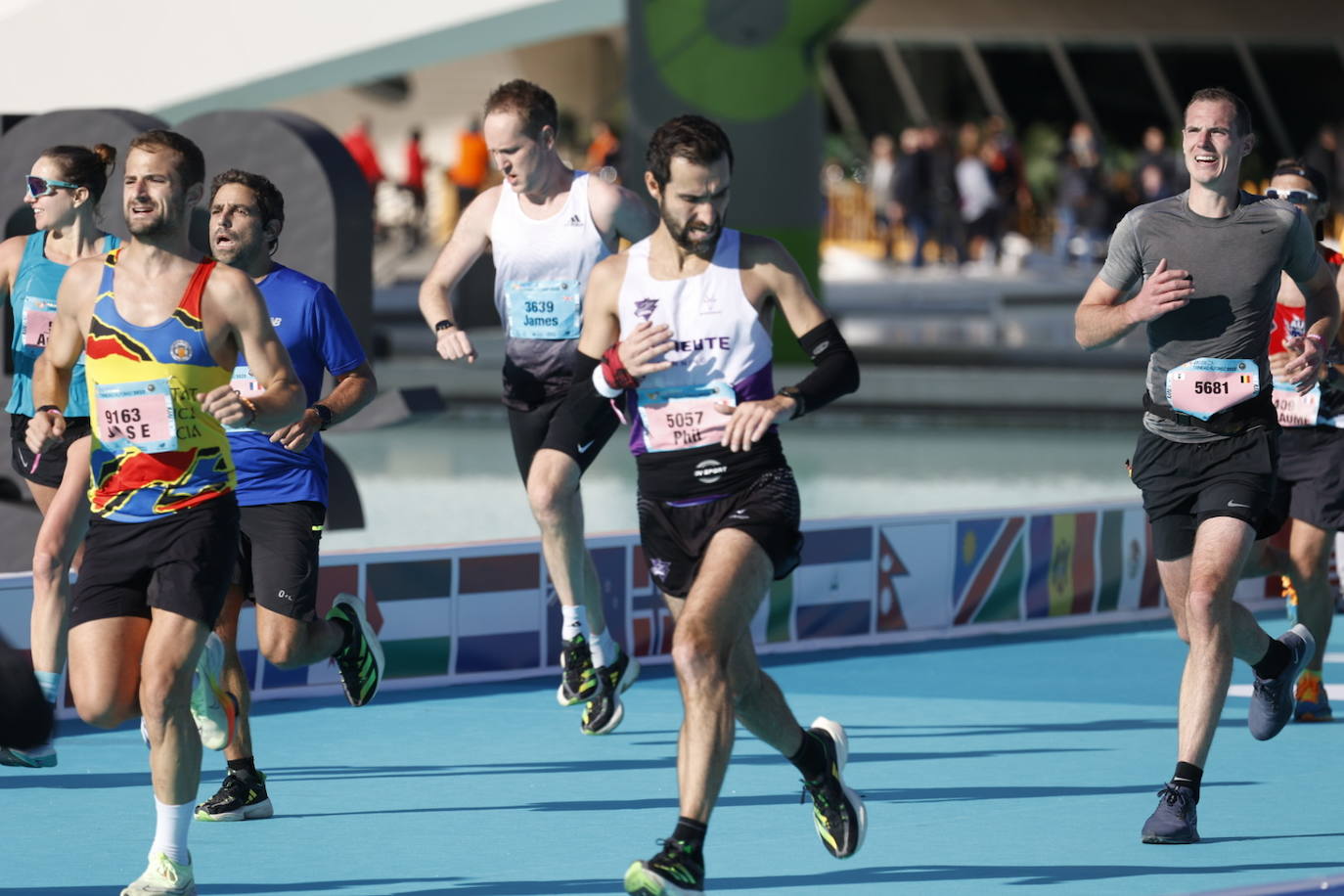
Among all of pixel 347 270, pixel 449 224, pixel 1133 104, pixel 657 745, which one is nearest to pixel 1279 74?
pixel 1133 104

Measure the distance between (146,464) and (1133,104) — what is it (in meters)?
38.4

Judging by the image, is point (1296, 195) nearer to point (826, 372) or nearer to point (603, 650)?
point (826, 372)

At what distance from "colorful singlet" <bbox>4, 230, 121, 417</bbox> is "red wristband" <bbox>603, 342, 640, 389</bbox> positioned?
8.14 feet

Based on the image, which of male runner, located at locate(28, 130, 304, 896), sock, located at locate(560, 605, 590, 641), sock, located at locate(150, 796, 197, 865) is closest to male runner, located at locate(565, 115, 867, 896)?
male runner, located at locate(28, 130, 304, 896)

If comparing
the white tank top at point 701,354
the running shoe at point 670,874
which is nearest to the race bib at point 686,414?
the white tank top at point 701,354

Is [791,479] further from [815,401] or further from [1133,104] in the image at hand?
[1133,104]

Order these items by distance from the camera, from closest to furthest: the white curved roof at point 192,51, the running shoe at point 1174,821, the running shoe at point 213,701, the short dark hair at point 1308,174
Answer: the running shoe at point 1174,821, the running shoe at point 213,701, the short dark hair at point 1308,174, the white curved roof at point 192,51

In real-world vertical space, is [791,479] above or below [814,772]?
above

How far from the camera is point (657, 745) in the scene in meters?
8.27

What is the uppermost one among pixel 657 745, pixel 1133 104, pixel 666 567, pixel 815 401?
pixel 1133 104

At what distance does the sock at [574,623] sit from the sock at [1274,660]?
7.72 feet

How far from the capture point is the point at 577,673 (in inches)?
331

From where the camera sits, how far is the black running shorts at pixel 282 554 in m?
6.98

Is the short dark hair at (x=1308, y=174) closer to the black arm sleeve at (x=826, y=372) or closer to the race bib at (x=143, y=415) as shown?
the black arm sleeve at (x=826, y=372)
